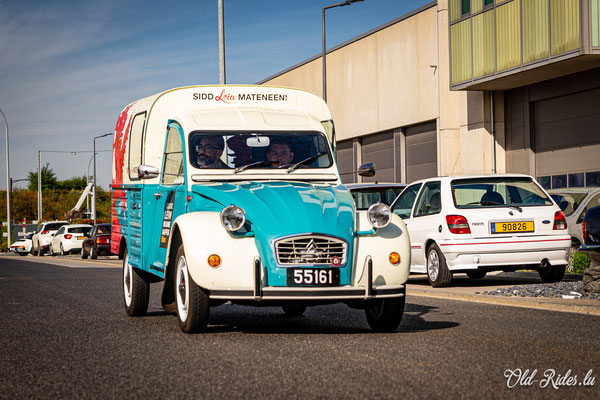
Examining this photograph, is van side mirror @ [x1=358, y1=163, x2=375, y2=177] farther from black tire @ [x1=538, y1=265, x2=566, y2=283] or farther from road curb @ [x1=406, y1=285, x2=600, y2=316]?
black tire @ [x1=538, y1=265, x2=566, y2=283]

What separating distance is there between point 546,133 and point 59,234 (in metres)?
25.4

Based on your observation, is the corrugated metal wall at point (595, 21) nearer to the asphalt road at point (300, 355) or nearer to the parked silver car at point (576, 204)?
the parked silver car at point (576, 204)

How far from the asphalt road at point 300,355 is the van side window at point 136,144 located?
1.81m

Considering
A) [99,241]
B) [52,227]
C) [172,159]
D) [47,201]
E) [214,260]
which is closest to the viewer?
[214,260]

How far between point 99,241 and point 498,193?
26.0m

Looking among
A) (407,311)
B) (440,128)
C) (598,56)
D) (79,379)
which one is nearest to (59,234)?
(440,128)

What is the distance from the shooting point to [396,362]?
22.2 ft

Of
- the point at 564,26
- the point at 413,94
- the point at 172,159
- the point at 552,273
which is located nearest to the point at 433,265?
the point at 552,273

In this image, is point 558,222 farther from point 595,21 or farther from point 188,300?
point 595,21

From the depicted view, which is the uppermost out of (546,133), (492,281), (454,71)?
(454,71)

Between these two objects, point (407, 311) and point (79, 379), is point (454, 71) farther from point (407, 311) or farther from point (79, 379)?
point (79, 379)

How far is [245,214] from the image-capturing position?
834cm

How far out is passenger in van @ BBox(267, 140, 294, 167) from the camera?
9.94 meters

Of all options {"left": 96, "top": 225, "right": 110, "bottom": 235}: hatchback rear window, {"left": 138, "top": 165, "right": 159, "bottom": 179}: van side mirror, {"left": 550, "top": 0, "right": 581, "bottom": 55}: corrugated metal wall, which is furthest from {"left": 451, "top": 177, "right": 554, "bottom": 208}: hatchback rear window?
{"left": 96, "top": 225, "right": 110, "bottom": 235}: hatchback rear window
